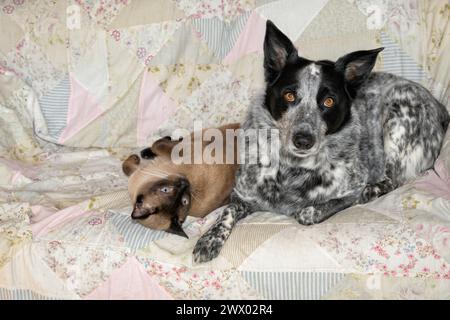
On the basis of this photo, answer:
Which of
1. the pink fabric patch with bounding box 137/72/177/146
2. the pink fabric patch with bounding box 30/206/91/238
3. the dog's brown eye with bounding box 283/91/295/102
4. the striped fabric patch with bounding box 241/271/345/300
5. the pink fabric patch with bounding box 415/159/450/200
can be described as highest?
the dog's brown eye with bounding box 283/91/295/102

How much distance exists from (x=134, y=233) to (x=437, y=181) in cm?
172

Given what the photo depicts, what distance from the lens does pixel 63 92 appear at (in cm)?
350

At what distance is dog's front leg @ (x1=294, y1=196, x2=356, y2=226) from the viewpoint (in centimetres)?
254

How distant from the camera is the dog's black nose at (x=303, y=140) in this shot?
2398mm

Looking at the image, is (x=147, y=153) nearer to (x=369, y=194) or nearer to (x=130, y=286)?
(x=130, y=286)

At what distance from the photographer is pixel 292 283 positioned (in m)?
2.34

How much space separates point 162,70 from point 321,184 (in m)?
1.43

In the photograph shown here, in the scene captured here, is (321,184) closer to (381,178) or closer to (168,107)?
(381,178)

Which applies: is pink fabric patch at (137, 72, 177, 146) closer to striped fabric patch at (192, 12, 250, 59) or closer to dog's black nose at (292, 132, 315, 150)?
striped fabric patch at (192, 12, 250, 59)

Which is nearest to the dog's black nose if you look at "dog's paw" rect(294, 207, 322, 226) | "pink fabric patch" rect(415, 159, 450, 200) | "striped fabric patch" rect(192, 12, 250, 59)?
"dog's paw" rect(294, 207, 322, 226)

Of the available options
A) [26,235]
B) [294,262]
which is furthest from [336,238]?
[26,235]

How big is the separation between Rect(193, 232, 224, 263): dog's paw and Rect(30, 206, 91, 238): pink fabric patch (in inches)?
27.7

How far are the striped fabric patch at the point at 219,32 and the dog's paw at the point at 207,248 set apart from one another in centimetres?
149

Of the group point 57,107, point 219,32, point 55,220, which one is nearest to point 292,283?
point 55,220
